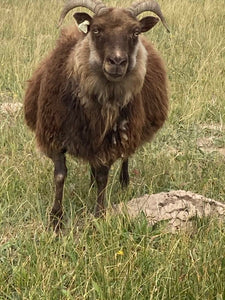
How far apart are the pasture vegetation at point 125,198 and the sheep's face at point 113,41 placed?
36.7 inches

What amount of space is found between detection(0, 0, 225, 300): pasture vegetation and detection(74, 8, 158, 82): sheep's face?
0.93 meters

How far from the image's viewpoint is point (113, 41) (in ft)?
12.1

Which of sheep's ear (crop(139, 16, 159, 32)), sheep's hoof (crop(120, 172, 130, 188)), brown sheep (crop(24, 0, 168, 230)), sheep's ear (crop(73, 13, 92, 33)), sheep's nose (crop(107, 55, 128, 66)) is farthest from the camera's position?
sheep's hoof (crop(120, 172, 130, 188))

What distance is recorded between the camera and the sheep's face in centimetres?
364

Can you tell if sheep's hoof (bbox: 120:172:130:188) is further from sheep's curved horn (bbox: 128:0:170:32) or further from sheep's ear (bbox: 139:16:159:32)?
sheep's curved horn (bbox: 128:0:170:32)

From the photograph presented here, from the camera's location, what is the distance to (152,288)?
295 centimetres

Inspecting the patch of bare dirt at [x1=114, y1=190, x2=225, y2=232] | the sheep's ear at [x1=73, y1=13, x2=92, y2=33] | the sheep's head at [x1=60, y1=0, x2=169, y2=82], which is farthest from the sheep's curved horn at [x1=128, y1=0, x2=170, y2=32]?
the patch of bare dirt at [x1=114, y1=190, x2=225, y2=232]

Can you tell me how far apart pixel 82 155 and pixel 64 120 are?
0.31 meters

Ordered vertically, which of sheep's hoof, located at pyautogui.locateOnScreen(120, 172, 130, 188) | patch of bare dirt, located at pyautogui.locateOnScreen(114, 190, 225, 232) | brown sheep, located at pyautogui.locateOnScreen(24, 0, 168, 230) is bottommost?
sheep's hoof, located at pyautogui.locateOnScreen(120, 172, 130, 188)

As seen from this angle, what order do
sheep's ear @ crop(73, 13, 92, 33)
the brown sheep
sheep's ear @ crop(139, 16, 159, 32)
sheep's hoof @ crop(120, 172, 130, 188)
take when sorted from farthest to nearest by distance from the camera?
sheep's hoof @ crop(120, 172, 130, 188)
sheep's ear @ crop(139, 16, 159, 32)
sheep's ear @ crop(73, 13, 92, 33)
the brown sheep

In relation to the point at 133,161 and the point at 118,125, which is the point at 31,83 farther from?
the point at 133,161

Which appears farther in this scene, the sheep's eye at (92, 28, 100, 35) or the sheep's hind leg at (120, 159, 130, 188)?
the sheep's hind leg at (120, 159, 130, 188)

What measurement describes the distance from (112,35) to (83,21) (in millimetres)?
403

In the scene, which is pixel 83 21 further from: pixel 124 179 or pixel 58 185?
pixel 124 179
